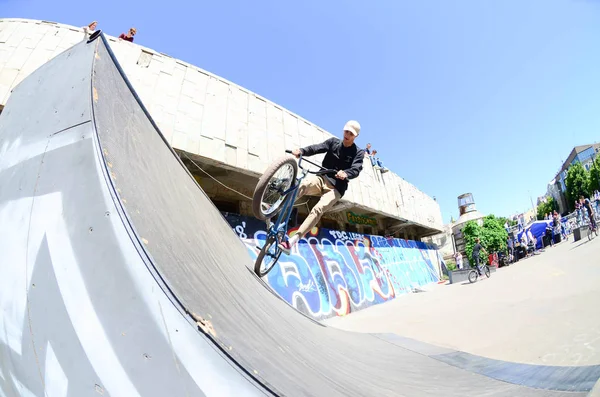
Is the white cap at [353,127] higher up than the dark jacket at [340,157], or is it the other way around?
the white cap at [353,127]

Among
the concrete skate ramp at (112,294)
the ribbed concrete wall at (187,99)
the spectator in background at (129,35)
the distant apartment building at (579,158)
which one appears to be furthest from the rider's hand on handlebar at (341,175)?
the distant apartment building at (579,158)

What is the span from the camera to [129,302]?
A: 38.0 inches

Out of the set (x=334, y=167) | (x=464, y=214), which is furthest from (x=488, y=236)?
(x=334, y=167)

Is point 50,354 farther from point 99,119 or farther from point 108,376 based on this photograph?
point 99,119

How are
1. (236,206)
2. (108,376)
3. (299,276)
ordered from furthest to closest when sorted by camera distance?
(236,206) → (299,276) → (108,376)

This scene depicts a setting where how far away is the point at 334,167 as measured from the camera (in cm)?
400

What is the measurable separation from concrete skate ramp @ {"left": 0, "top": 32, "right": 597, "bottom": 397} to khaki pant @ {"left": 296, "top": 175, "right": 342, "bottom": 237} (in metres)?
1.77

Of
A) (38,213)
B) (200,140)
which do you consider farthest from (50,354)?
(200,140)

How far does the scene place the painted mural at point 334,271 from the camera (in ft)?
26.4

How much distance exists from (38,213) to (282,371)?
58.2 inches

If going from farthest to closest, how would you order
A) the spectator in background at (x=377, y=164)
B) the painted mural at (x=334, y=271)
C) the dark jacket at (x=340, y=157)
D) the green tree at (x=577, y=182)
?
the green tree at (x=577, y=182), the spectator in background at (x=377, y=164), the painted mural at (x=334, y=271), the dark jacket at (x=340, y=157)

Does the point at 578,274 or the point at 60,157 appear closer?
the point at 60,157

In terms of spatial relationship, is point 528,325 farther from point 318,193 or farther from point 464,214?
point 464,214

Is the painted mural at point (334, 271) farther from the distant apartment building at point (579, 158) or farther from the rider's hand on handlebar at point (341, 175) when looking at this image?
the distant apartment building at point (579, 158)
